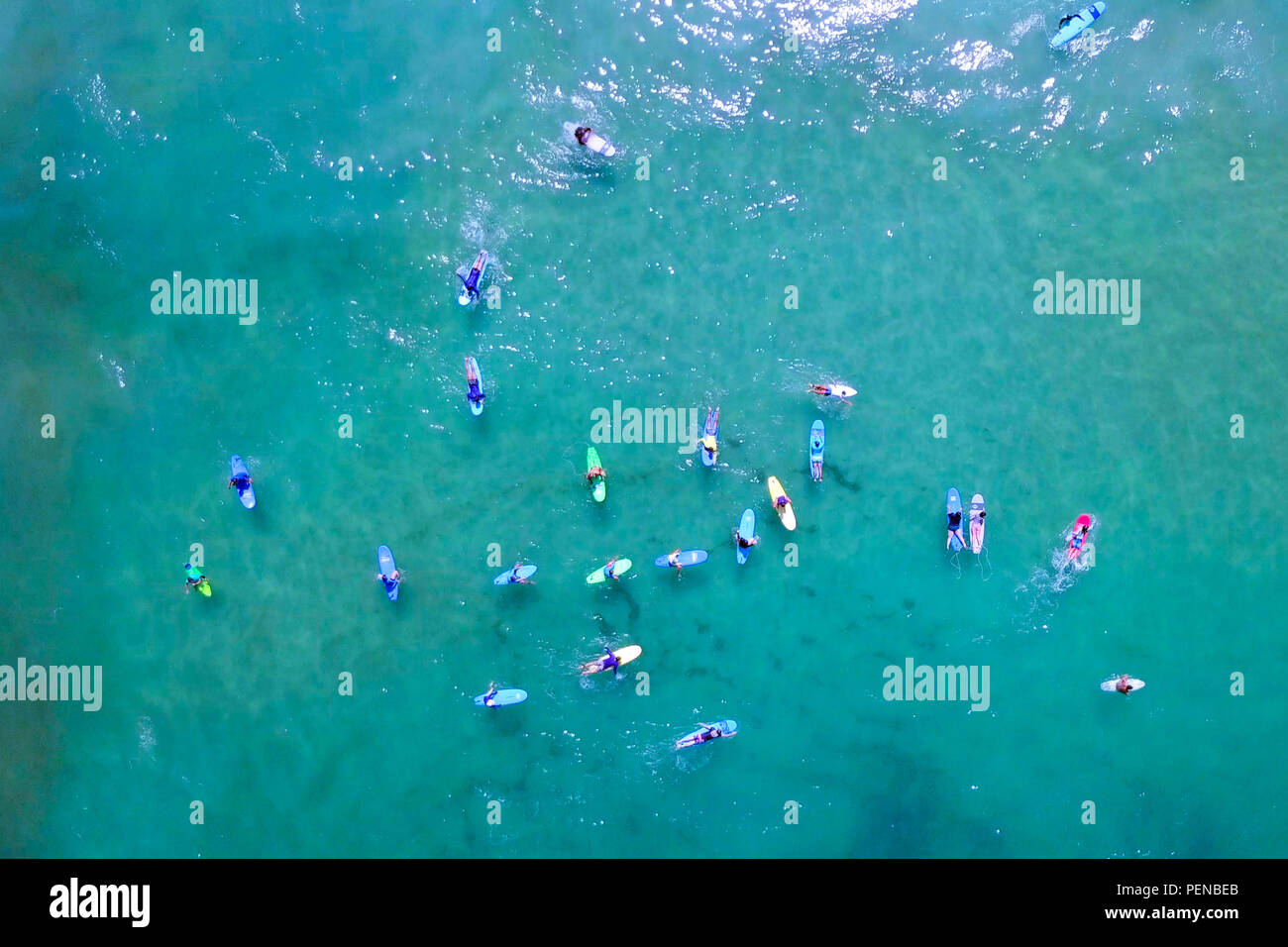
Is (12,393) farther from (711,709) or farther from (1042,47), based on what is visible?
(1042,47)

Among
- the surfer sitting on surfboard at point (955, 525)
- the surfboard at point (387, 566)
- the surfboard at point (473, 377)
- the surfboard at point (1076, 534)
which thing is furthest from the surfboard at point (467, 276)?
the surfboard at point (1076, 534)

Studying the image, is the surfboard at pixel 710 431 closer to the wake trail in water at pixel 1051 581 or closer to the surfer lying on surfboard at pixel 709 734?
the surfer lying on surfboard at pixel 709 734

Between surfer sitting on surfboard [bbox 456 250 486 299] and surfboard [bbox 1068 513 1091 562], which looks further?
surfboard [bbox 1068 513 1091 562]

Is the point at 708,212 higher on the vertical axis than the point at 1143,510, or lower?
higher

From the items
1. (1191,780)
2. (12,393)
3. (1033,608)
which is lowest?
(1191,780)

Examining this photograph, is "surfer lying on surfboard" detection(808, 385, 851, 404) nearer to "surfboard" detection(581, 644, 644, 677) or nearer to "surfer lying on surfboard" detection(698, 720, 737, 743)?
"surfboard" detection(581, 644, 644, 677)

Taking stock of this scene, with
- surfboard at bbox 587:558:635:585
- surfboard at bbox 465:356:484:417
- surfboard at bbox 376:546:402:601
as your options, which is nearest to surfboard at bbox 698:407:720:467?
surfboard at bbox 587:558:635:585

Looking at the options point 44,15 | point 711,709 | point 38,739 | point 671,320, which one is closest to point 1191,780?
point 711,709
